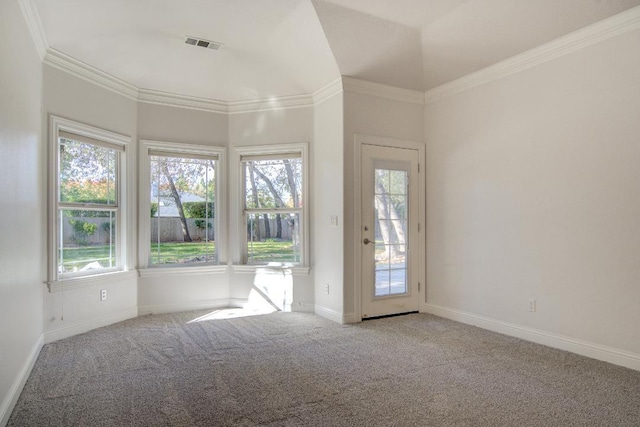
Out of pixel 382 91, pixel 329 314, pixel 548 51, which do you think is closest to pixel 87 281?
pixel 329 314

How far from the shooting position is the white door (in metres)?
4.48

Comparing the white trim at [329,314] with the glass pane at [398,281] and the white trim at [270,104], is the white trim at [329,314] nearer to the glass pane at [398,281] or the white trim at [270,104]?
the glass pane at [398,281]

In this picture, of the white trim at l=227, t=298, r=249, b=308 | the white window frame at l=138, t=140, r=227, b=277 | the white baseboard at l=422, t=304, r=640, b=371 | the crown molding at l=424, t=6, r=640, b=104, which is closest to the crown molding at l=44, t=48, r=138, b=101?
the white window frame at l=138, t=140, r=227, b=277

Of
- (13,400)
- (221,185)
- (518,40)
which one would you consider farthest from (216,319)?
(518,40)

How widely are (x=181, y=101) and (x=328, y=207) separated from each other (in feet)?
7.61

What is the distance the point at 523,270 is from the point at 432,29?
8.21 feet

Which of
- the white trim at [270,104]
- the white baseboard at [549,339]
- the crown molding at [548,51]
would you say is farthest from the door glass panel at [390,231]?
the white trim at [270,104]

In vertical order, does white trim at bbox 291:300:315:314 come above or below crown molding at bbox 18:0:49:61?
below

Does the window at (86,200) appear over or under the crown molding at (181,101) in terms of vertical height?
under

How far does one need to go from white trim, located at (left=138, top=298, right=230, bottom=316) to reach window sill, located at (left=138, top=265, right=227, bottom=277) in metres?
0.37

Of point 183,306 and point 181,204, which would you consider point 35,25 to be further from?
point 183,306

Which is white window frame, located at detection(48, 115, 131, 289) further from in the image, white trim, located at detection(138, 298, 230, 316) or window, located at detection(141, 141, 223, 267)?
white trim, located at detection(138, 298, 230, 316)

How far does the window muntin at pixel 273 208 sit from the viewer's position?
16.5 ft

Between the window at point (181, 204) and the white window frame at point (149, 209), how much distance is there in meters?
0.01
